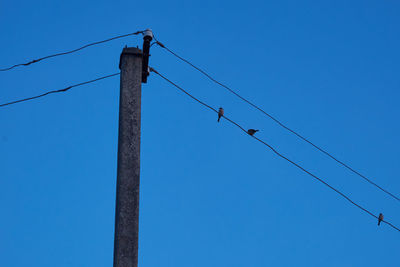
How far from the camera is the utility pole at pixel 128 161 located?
6082 millimetres

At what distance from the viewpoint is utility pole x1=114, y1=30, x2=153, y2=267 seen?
608 centimetres

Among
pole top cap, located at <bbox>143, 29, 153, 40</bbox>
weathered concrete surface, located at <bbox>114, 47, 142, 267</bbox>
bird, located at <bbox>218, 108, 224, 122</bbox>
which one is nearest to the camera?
weathered concrete surface, located at <bbox>114, 47, 142, 267</bbox>

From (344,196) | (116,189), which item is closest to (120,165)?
(116,189)

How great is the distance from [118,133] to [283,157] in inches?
177

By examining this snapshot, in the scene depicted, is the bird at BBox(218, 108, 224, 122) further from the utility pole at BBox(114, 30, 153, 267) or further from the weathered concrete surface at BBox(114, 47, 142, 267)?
the weathered concrete surface at BBox(114, 47, 142, 267)

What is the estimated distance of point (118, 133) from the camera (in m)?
6.68

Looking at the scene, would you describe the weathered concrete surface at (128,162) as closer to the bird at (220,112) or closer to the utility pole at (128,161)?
the utility pole at (128,161)

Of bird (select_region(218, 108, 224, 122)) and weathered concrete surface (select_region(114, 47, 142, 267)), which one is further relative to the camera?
bird (select_region(218, 108, 224, 122))

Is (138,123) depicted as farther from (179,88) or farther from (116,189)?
(179,88)

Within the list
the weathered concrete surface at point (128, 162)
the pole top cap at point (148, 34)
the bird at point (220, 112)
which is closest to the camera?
the weathered concrete surface at point (128, 162)

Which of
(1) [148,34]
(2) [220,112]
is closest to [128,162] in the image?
(1) [148,34]

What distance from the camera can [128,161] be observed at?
648cm

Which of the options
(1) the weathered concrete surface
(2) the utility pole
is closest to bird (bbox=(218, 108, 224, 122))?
(2) the utility pole

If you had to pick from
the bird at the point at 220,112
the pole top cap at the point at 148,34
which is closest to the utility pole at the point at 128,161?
the pole top cap at the point at 148,34
